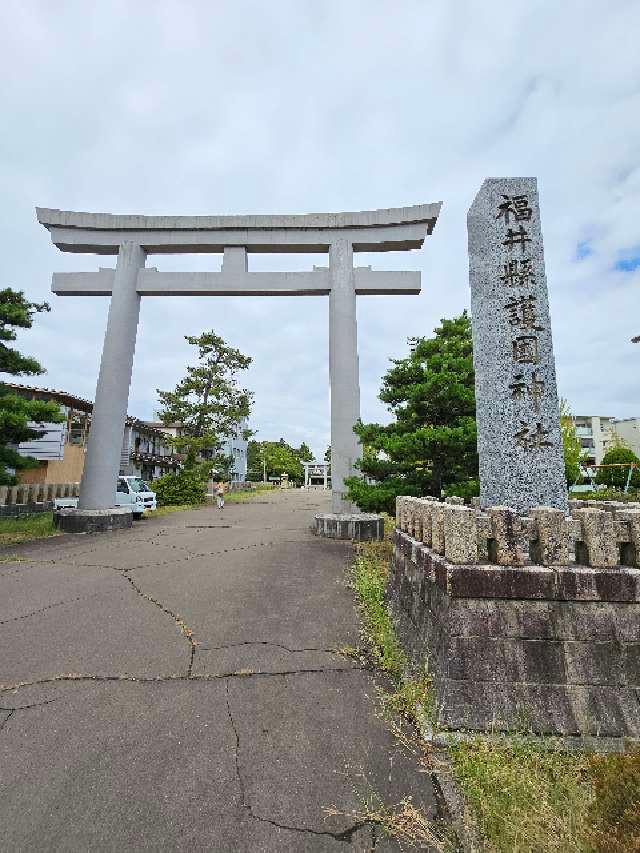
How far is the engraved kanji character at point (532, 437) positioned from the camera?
4570mm

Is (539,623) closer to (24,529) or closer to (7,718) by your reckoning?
(7,718)

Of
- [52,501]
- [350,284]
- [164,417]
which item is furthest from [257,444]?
[350,284]

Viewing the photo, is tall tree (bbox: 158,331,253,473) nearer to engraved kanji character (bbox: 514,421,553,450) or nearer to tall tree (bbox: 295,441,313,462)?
engraved kanji character (bbox: 514,421,553,450)

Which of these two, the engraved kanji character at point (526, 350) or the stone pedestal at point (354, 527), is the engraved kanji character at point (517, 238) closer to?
the engraved kanji character at point (526, 350)

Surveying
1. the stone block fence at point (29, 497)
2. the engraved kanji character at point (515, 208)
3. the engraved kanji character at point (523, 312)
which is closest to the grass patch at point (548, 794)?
the engraved kanji character at point (523, 312)

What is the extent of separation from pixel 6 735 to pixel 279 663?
1903 mm

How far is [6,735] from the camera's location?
8.33 ft

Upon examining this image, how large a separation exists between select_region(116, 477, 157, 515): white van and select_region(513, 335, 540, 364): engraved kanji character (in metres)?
12.8

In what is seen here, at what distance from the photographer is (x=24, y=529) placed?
35.3 ft

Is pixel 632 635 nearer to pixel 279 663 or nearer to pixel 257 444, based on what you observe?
pixel 279 663

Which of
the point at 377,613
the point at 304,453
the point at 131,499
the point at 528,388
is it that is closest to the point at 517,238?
the point at 528,388

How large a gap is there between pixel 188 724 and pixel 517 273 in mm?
5523

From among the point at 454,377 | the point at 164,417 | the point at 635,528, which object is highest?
the point at 164,417

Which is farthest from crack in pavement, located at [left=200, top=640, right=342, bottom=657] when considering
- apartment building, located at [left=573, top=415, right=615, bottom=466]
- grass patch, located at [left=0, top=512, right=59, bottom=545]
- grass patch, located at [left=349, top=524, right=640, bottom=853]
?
apartment building, located at [left=573, top=415, right=615, bottom=466]
